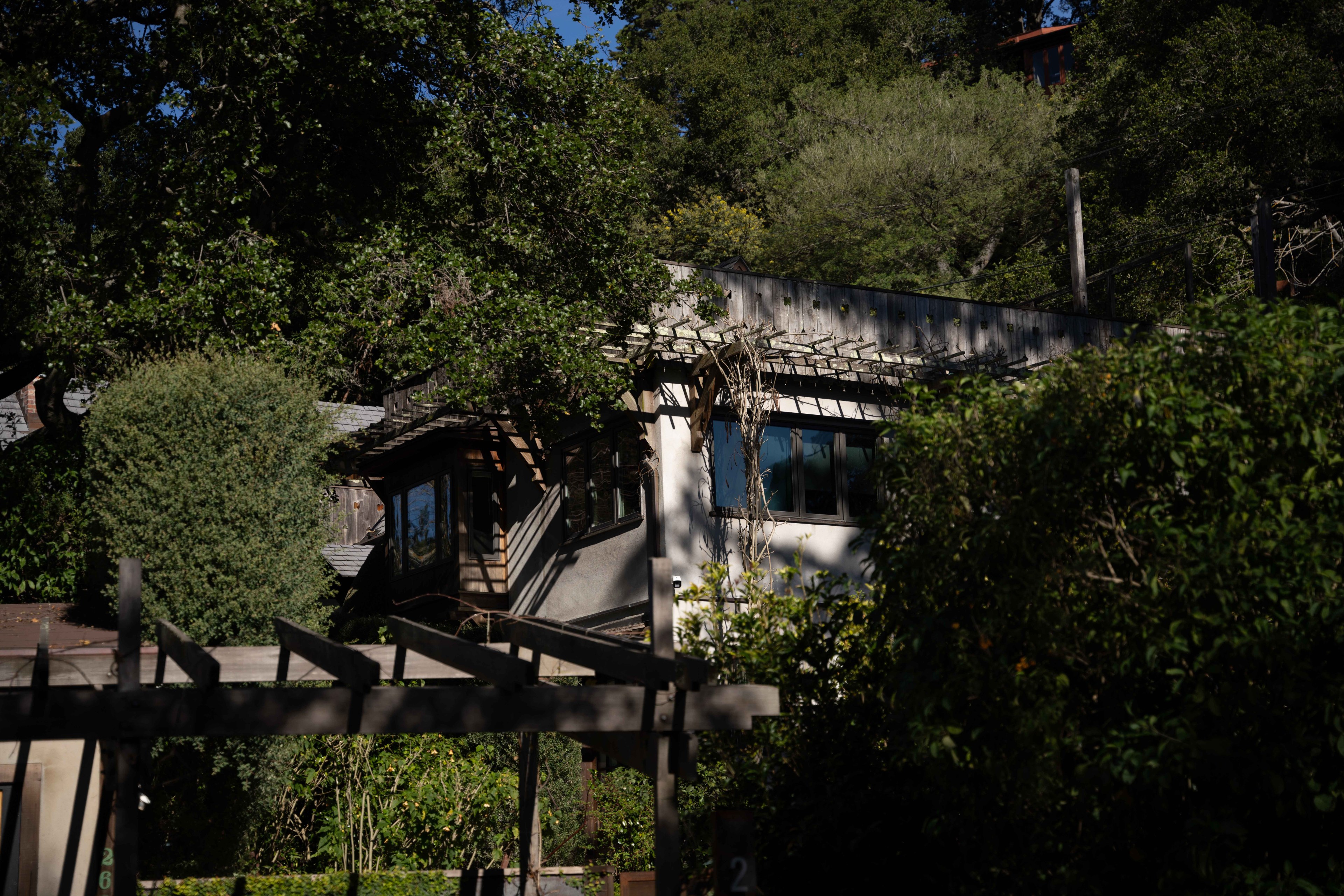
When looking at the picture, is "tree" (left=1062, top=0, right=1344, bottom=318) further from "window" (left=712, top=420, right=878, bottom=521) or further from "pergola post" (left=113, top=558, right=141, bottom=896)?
"pergola post" (left=113, top=558, right=141, bottom=896)

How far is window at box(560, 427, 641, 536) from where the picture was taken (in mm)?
A: 18609

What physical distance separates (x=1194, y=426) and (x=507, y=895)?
935cm

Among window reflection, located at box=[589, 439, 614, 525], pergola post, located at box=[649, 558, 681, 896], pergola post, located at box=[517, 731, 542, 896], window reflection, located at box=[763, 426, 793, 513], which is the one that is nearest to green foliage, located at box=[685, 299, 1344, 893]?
pergola post, located at box=[649, 558, 681, 896]

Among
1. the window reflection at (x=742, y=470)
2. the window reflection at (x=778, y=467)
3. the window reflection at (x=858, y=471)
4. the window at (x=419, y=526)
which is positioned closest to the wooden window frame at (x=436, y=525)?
the window at (x=419, y=526)

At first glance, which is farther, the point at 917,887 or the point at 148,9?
the point at 148,9

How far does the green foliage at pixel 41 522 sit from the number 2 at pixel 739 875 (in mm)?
12854

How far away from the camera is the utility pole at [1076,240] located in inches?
966

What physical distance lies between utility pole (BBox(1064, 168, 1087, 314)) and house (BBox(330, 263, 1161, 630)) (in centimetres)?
319

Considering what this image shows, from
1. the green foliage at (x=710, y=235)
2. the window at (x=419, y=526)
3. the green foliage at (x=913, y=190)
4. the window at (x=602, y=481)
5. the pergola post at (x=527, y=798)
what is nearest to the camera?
the pergola post at (x=527, y=798)

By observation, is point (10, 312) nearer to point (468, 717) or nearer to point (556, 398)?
point (556, 398)

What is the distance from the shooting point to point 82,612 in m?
16.1

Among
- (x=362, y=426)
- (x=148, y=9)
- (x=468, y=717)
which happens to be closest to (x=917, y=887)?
(x=468, y=717)

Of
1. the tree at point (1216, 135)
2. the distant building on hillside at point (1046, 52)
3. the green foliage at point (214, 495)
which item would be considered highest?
the distant building on hillside at point (1046, 52)

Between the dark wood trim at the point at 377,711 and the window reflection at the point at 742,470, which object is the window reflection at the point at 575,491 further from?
the dark wood trim at the point at 377,711
